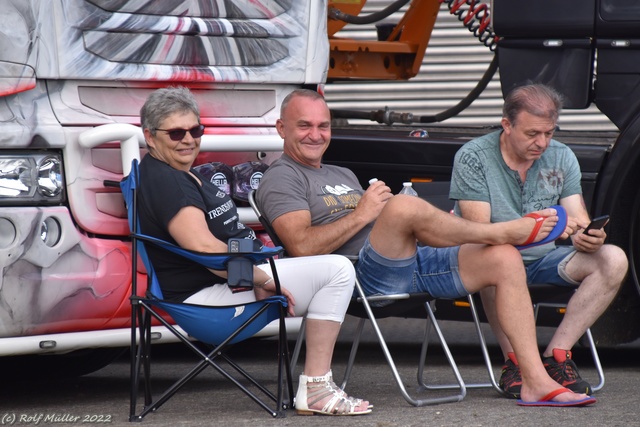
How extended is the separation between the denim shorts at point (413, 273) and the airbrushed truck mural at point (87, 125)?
682 mm

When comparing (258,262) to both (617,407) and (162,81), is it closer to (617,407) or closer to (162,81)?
(162,81)

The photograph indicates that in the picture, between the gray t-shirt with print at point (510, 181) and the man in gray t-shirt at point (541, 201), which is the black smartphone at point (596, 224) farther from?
the gray t-shirt with print at point (510, 181)

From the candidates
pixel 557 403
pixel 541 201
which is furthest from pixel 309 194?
pixel 557 403

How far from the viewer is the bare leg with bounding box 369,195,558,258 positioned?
178 inches

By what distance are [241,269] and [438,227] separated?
779mm

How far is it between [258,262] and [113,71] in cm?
97

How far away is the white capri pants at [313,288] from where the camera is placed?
4.45 meters

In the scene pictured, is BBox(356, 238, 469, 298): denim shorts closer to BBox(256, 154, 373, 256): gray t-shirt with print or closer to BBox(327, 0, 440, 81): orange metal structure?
BBox(256, 154, 373, 256): gray t-shirt with print

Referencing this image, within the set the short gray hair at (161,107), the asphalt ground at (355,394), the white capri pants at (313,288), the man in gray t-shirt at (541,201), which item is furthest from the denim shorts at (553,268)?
the short gray hair at (161,107)

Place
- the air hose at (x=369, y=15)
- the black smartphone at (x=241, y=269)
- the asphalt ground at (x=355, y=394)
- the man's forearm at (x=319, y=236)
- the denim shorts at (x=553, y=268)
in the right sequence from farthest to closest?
the air hose at (x=369, y=15), the denim shorts at (x=553, y=268), the man's forearm at (x=319, y=236), the asphalt ground at (x=355, y=394), the black smartphone at (x=241, y=269)

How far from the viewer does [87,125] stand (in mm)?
4699

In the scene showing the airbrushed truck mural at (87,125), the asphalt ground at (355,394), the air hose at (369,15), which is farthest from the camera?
the air hose at (369,15)

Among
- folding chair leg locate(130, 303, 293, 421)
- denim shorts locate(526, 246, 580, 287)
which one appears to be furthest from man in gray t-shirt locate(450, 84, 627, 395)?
folding chair leg locate(130, 303, 293, 421)

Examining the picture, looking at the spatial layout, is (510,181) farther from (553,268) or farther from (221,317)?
(221,317)
